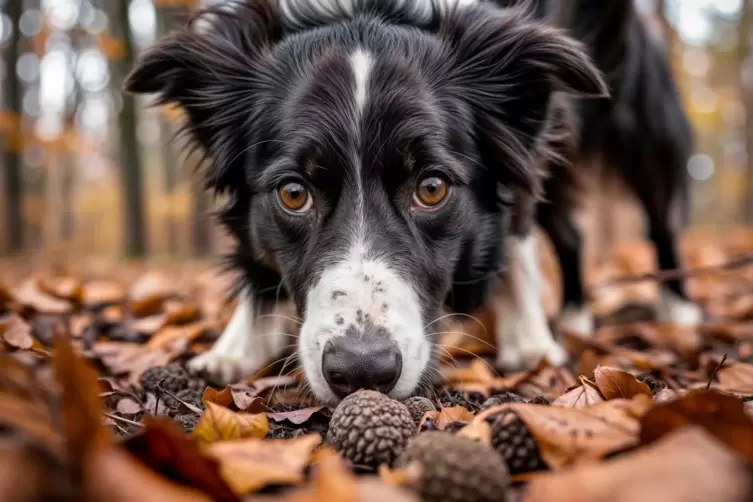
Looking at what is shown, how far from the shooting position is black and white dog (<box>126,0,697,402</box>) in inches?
85.2

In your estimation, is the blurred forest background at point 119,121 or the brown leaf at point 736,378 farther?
the blurred forest background at point 119,121

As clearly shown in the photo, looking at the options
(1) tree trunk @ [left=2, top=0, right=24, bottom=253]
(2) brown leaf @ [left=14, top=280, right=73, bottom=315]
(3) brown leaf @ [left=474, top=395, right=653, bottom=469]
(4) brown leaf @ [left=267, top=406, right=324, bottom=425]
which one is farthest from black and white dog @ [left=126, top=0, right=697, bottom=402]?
(1) tree trunk @ [left=2, top=0, right=24, bottom=253]

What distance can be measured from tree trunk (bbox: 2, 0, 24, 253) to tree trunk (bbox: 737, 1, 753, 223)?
1561 cm

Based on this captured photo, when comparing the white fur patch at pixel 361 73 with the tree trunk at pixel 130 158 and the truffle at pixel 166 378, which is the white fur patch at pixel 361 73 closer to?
the truffle at pixel 166 378

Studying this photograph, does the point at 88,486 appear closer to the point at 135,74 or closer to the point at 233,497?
the point at 233,497

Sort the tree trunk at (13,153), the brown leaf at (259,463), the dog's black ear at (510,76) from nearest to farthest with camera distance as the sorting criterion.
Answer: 1. the brown leaf at (259,463)
2. the dog's black ear at (510,76)
3. the tree trunk at (13,153)

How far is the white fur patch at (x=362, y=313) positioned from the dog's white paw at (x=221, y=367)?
642mm

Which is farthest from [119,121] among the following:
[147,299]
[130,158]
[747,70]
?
[747,70]

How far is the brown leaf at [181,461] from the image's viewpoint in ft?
3.80

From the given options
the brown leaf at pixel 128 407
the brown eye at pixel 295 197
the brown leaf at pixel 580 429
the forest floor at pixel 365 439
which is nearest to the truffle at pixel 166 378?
the forest floor at pixel 365 439

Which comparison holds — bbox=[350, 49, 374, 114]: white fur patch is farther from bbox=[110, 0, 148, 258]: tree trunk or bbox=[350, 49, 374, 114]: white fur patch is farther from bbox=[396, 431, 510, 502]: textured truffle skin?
bbox=[110, 0, 148, 258]: tree trunk

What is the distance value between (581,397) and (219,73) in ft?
6.63

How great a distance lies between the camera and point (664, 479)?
40.1 inches

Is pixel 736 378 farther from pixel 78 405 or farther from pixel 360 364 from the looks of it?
pixel 78 405
